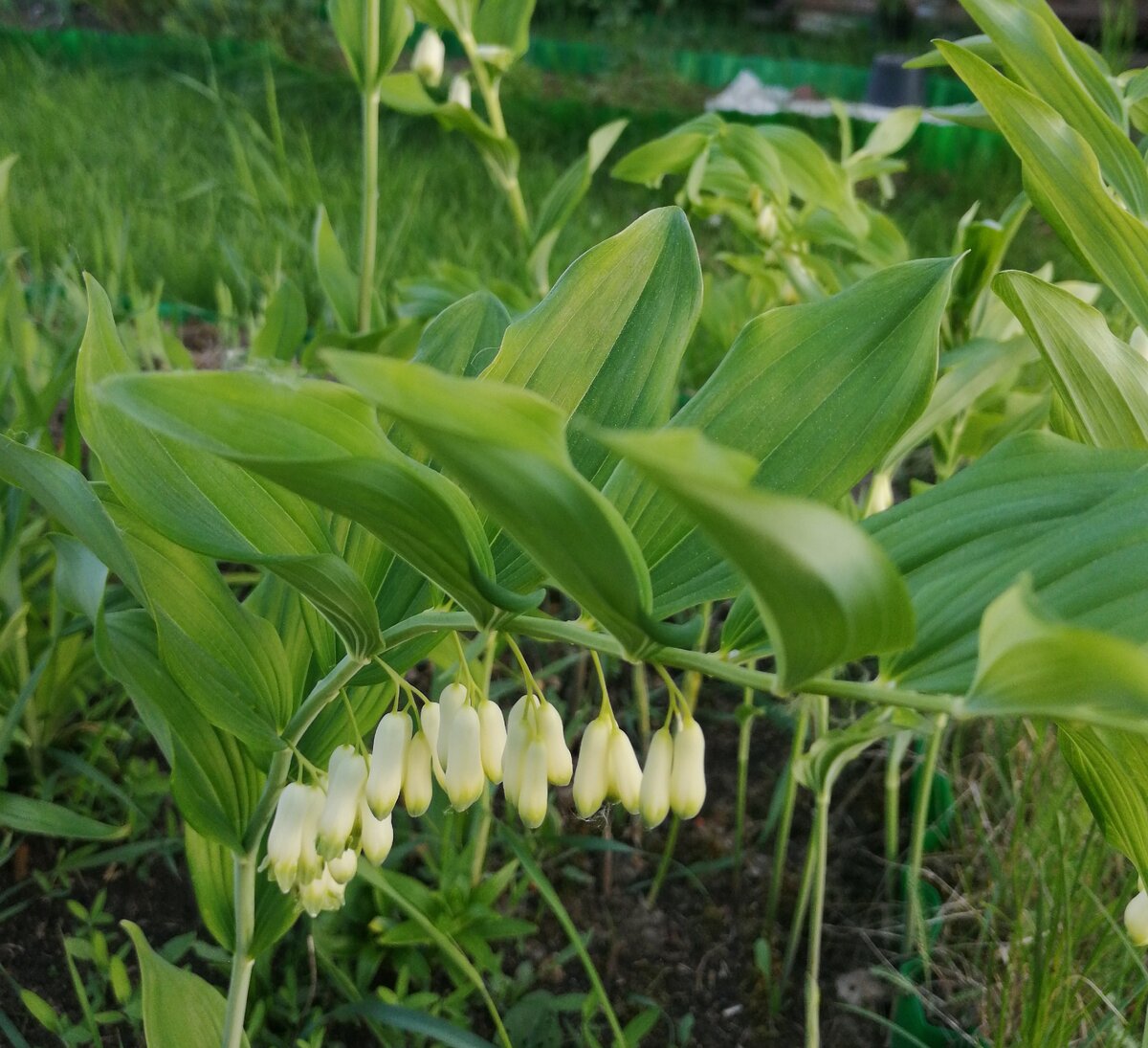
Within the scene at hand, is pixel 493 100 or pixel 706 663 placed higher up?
pixel 493 100

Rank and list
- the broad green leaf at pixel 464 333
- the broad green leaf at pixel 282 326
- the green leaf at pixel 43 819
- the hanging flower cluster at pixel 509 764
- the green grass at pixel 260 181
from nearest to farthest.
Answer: the hanging flower cluster at pixel 509 764, the broad green leaf at pixel 464 333, the green leaf at pixel 43 819, the broad green leaf at pixel 282 326, the green grass at pixel 260 181

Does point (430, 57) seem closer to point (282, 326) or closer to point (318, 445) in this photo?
point (282, 326)

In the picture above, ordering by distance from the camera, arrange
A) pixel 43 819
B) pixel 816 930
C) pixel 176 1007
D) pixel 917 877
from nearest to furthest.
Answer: pixel 176 1007 → pixel 43 819 → pixel 816 930 → pixel 917 877


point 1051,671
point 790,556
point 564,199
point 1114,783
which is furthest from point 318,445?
point 564,199

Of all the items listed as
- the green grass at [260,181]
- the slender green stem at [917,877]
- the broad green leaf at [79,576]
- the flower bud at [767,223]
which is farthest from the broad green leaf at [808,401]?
the green grass at [260,181]

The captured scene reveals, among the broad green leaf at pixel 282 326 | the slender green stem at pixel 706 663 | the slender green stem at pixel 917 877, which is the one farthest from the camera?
the broad green leaf at pixel 282 326

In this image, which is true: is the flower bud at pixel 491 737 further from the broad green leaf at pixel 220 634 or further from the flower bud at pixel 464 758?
the broad green leaf at pixel 220 634

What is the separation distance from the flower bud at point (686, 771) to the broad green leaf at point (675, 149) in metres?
0.88

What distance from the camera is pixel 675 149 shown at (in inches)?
51.3

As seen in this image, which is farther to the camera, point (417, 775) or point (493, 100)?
point (493, 100)

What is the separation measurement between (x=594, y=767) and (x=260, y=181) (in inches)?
119

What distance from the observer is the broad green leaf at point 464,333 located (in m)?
0.82

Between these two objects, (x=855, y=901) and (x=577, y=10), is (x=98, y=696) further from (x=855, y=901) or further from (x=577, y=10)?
(x=577, y=10)

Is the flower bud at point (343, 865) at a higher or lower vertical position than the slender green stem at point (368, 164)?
lower
